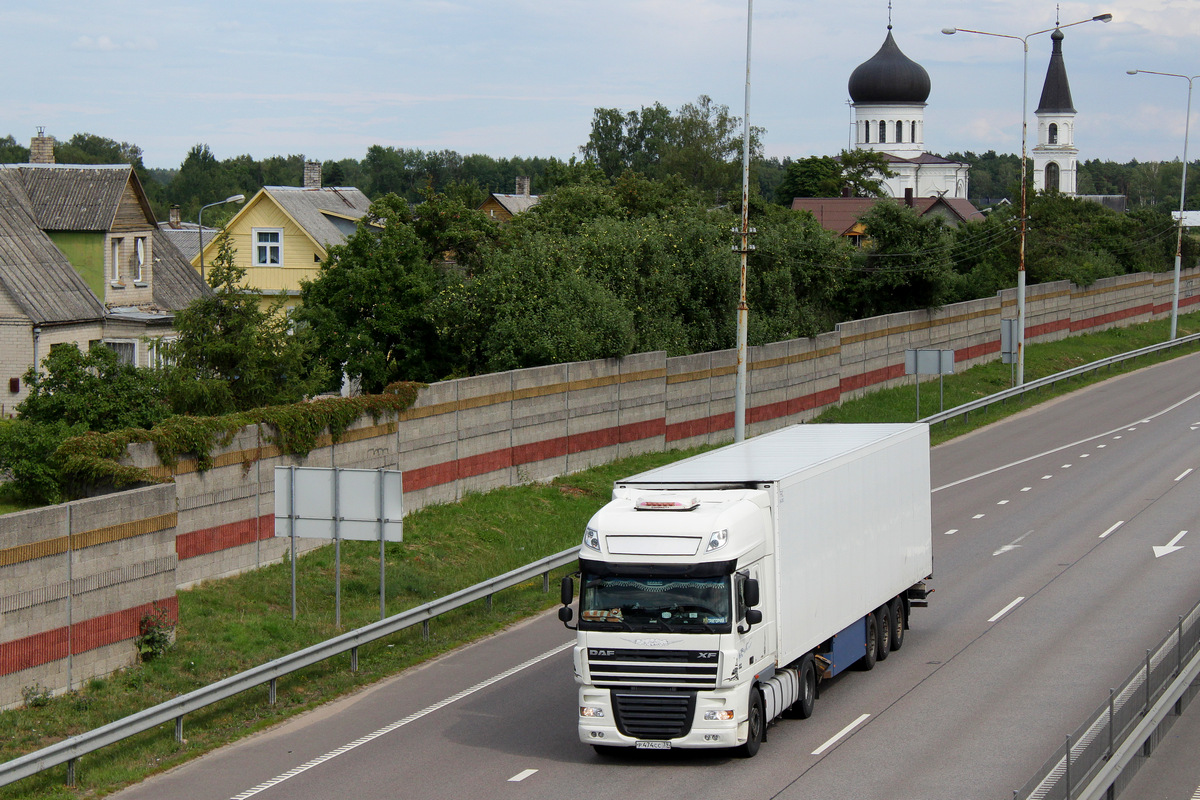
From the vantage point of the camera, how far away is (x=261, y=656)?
18594 mm

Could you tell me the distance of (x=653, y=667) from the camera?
14.3 metres

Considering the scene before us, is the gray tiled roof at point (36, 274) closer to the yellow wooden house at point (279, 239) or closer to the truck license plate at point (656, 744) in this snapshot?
the yellow wooden house at point (279, 239)

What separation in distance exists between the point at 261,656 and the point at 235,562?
3.40 meters

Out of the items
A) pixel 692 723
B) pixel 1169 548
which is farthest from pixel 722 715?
pixel 1169 548

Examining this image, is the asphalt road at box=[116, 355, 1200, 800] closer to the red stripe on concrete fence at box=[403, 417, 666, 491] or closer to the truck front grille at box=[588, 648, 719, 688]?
the truck front grille at box=[588, 648, 719, 688]

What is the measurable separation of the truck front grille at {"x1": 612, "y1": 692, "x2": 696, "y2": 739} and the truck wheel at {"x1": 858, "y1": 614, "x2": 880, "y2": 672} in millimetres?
4765

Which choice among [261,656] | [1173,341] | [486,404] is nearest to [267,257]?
[486,404]

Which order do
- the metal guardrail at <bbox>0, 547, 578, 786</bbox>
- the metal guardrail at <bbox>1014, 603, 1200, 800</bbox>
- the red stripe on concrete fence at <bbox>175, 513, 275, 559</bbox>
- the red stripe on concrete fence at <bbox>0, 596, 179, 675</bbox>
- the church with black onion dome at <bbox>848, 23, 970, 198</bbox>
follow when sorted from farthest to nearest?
the church with black onion dome at <bbox>848, 23, 970, 198</bbox>, the red stripe on concrete fence at <bbox>175, 513, 275, 559</bbox>, the red stripe on concrete fence at <bbox>0, 596, 179, 675</bbox>, the metal guardrail at <bbox>0, 547, 578, 786</bbox>, the metal guardrail at <bbox>1014, 603, 1200, 800</bbox>

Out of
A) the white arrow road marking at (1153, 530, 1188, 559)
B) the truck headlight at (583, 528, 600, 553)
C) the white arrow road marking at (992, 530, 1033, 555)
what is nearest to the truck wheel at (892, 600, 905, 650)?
the truck headlight at (583, 528, 600, 553)

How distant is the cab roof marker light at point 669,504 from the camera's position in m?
15.0

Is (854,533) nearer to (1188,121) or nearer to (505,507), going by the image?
(505,507)

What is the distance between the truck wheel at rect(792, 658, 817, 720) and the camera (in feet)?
53.0

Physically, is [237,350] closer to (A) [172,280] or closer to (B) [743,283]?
(B) [743,283]

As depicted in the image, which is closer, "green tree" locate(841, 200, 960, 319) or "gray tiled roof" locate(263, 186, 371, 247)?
"green tree" locate(841, 200, 960, 319)
